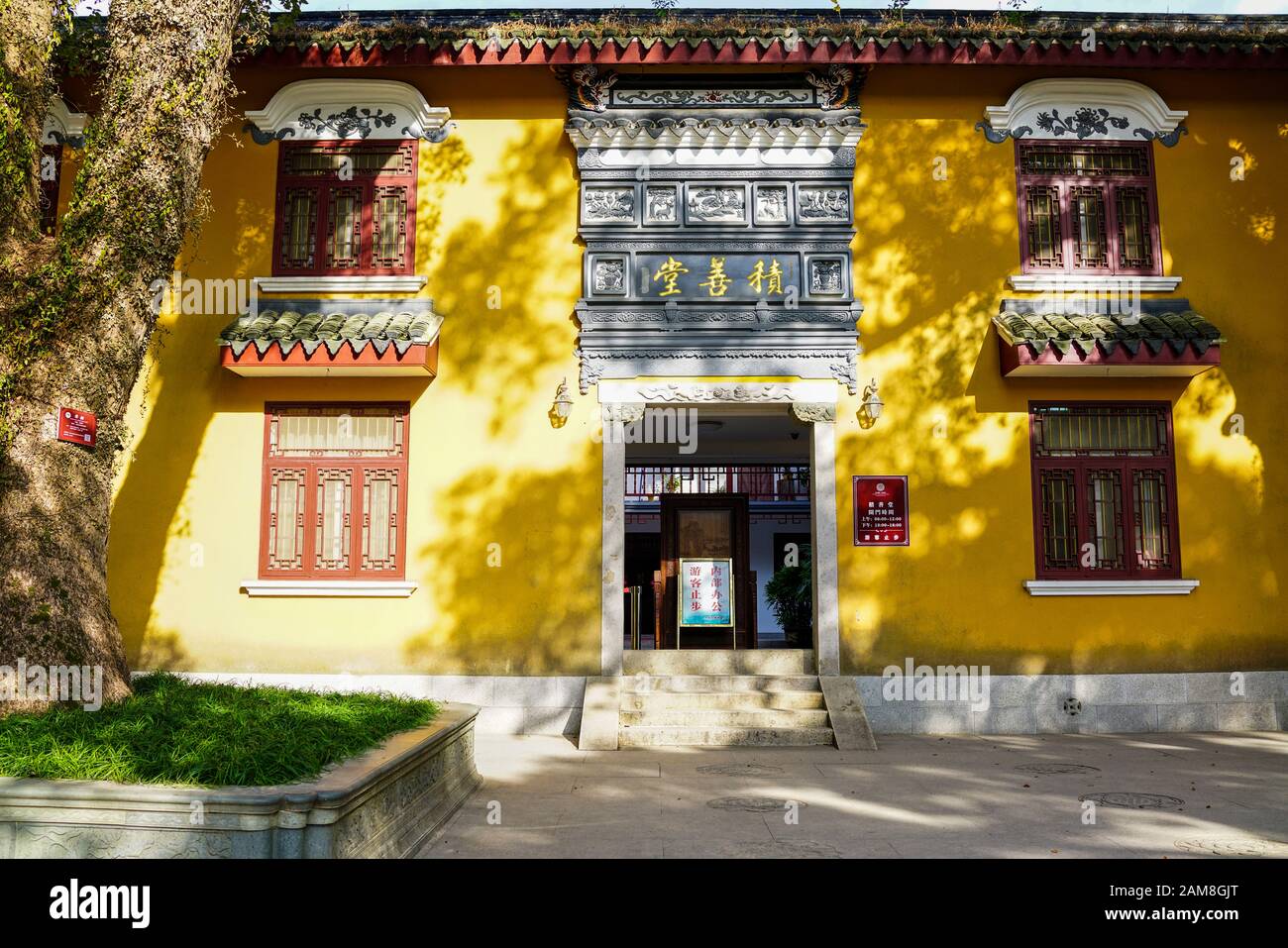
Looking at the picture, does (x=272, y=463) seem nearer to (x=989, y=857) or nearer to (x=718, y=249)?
(x=718, y=249)

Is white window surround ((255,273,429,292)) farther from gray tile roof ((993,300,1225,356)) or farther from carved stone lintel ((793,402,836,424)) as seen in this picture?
gray tile roof ((993,300,1225,356))

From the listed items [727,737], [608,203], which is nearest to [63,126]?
[608,203]

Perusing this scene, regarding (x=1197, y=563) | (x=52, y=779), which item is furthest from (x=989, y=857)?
(x=1197, y=563)

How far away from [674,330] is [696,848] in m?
5.29

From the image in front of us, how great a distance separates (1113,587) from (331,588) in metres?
7.18

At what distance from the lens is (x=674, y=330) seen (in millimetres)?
9023

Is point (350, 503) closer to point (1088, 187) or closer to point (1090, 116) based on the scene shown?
point (1088, 187)

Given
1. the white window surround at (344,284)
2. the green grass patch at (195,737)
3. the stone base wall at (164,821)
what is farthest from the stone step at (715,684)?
the stone base wall at (164,821)

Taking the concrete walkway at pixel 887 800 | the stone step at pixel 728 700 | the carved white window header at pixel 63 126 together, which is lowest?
the concrete walkway at pixel 887 800

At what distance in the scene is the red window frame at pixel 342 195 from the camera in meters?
9.19

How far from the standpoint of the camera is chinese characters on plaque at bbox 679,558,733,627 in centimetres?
1084

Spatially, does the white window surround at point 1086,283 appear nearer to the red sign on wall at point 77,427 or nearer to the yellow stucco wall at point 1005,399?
the yellow stucco wall at point 1005,399

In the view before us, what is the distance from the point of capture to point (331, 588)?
28.6 feet

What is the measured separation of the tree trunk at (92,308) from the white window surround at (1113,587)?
24.3 feet
